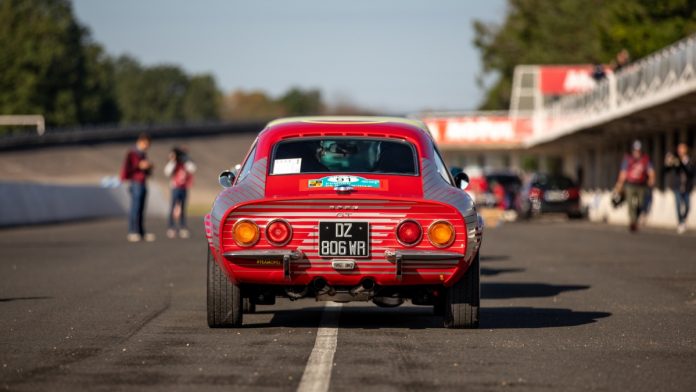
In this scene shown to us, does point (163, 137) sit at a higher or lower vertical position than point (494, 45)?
lower

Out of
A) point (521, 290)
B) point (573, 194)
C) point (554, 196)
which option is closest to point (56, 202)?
point (554, 196)

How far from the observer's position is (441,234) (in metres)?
8.81

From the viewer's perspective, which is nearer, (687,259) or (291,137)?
(291,137)

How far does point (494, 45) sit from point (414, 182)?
106553 millimetres

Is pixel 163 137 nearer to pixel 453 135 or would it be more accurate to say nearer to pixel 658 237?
pixel 453 135

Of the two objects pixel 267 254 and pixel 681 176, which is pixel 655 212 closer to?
pixel 681 176

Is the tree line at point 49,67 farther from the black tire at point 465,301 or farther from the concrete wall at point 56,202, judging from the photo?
the black tire at point 465,301

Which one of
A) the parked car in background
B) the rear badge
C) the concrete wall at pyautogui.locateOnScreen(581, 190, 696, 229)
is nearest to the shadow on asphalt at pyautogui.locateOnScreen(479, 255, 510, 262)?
the rear badge

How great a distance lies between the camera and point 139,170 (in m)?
24.3

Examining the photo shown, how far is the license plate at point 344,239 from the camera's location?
877 centimetres

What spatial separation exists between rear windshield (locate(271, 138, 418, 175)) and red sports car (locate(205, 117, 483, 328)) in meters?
0.18

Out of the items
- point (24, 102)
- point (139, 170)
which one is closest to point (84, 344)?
point (139, 170)

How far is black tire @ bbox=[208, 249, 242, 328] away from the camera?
9.25 metres

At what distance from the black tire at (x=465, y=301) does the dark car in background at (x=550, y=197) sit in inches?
1414
